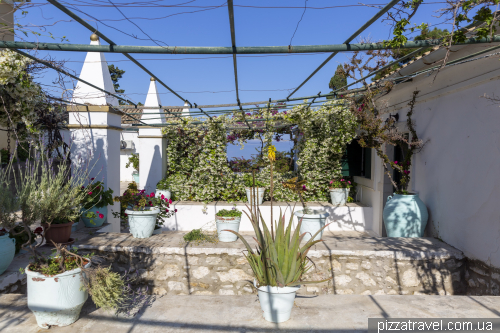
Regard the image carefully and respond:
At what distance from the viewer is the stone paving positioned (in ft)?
7.57

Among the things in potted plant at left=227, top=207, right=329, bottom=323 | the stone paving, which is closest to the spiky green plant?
potted plant at left=227, top=207, right=329, bottom=323

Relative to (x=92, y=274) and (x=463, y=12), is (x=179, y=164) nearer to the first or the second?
(x=92, y=274)

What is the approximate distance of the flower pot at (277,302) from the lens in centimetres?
235

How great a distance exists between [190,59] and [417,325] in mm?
3018

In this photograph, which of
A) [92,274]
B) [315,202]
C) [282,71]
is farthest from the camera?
[315,202]

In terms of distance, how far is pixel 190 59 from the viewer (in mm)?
3109

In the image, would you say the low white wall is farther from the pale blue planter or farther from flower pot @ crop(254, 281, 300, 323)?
flower pot @ crop(254, 281, 300, 323)

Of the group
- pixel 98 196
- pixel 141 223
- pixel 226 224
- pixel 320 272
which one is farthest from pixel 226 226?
pixel 98 196

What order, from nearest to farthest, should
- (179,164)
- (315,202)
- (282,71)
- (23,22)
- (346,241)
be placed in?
(23,22) < (282,71) < (346,241) < (315,202) < (179,164)

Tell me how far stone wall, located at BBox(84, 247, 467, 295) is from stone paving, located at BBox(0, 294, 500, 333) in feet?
2.38

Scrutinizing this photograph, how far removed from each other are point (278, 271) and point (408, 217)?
9.74 ft

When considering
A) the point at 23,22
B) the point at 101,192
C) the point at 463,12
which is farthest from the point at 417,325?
the point at 101,192

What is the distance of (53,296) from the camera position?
2.21 metres

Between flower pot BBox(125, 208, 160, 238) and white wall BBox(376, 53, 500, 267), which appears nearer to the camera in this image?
white wall BBox(376, 53, 500, 267)
